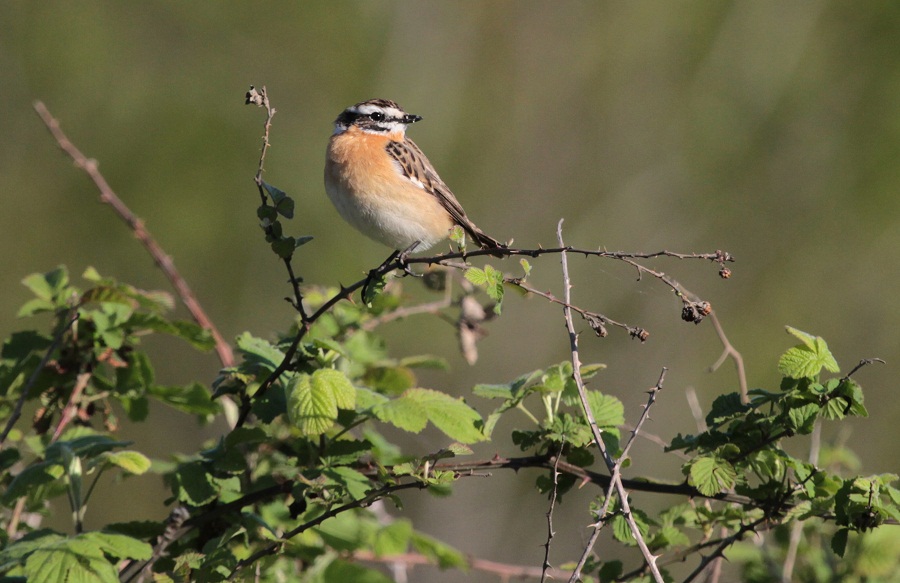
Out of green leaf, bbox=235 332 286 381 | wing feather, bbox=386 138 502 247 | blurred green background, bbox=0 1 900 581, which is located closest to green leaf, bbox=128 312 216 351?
green leaf, bbox=235 332 286 381

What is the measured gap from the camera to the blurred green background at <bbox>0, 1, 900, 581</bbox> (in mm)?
13336

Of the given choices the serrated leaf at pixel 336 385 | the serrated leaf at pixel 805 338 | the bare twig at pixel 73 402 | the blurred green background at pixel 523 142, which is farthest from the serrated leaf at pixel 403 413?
the blurred green background at pixel 523 142

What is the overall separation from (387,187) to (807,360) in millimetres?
2549

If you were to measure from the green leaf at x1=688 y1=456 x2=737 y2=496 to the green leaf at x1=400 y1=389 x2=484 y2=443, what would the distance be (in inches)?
24.5

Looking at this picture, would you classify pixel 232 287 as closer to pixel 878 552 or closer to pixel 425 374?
pixel 425 374

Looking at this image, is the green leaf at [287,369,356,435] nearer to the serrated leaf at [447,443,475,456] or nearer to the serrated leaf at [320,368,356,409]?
the serrated leaf at [320,368,356,409]

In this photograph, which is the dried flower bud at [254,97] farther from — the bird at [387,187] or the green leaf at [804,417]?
the bird at [387,187]

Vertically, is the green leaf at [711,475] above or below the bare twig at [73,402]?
above

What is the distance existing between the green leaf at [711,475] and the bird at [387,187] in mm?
2118

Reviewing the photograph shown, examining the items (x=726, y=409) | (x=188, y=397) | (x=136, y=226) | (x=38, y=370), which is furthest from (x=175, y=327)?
(x=726, y=409)

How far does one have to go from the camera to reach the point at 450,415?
2.83m

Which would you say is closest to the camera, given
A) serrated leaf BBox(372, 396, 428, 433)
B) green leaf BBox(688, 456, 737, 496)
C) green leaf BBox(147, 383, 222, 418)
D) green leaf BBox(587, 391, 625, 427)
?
green leaf BBox(688, 456, 737, 496)

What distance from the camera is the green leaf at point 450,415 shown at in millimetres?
2793

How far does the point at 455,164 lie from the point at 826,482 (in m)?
12.3
